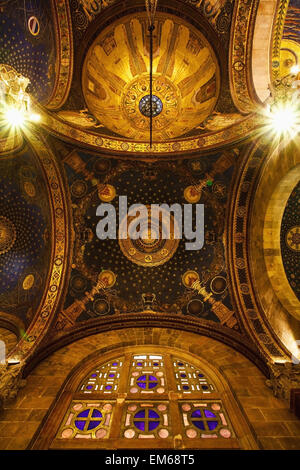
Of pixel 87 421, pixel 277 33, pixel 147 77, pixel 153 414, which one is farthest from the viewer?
pixel 147 77

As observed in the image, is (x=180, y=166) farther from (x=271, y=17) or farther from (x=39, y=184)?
(x=39, y=184)

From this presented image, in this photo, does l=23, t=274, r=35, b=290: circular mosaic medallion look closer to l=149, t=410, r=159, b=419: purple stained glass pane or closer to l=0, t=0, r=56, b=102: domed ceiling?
l=149, t=410, r=159, b=419: purple stained glass pane

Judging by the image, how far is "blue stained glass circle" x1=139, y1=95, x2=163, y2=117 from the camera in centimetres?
719

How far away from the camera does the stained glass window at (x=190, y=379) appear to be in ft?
15.9

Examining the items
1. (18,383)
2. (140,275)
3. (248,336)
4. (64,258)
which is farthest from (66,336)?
(248,336)

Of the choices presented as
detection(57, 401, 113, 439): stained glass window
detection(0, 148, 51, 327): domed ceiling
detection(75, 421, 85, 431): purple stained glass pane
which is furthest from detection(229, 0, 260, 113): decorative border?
detection(75, 421, 85, 431): purple stained glass pane

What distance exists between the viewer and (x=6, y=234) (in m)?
6.46

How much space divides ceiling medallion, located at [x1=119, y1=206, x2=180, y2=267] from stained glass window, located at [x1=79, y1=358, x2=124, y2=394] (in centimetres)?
333

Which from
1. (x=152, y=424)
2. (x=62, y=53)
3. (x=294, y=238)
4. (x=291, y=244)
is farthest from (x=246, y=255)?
(x=62, y=53)

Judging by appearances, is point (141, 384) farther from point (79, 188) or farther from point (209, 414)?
point (79, 188)

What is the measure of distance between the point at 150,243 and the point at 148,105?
4.93 metres

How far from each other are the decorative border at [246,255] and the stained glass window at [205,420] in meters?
2.18

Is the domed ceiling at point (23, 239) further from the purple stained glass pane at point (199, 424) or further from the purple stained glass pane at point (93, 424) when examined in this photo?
the purple stained glass pane at point (199, 424)

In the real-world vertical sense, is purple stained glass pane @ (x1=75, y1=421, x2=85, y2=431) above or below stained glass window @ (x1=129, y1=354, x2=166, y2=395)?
below
